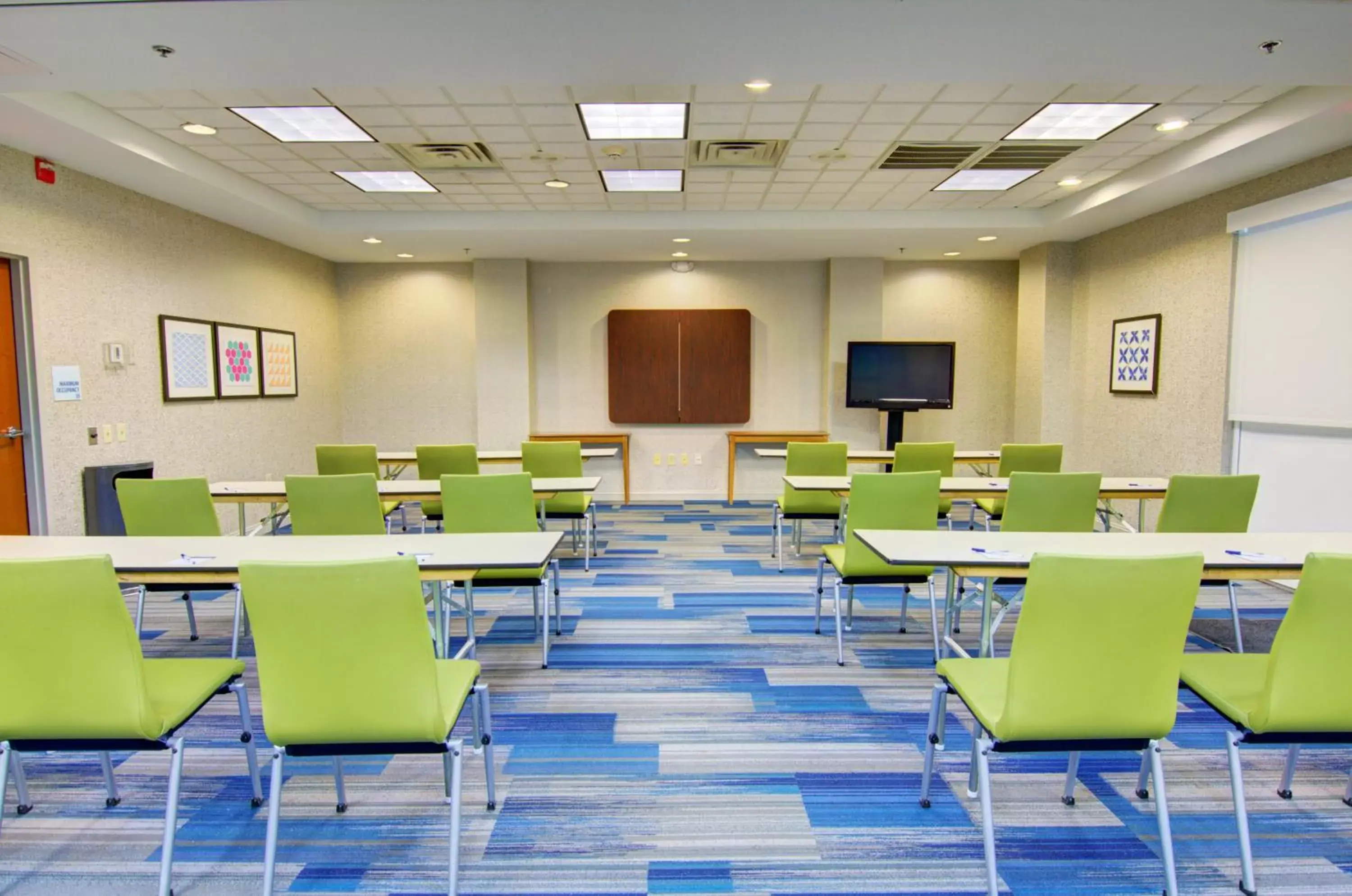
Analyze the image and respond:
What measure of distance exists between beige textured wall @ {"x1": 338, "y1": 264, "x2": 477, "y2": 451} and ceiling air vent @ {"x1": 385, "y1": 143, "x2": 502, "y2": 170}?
3.37 m

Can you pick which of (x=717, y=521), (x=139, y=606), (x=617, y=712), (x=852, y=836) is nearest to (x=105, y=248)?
(x=139, y=606)

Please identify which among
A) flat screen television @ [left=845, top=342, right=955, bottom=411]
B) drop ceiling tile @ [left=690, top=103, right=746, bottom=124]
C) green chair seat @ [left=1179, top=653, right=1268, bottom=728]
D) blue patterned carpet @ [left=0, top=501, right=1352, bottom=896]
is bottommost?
blue patterned carpet @ [left=0, top=501, right=1352, bottom=896]

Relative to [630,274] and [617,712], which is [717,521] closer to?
[630,274]

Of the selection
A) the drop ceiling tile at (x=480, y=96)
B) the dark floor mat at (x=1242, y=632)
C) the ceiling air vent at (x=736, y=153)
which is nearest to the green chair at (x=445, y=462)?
the drop ceiling tile at (x=480, y=96)

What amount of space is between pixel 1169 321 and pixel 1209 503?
308 centimetres

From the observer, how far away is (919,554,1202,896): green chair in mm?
1696

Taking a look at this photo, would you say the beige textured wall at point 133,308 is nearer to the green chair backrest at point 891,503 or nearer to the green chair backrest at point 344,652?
the green chair backrest at point 344,652

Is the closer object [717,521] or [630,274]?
[717,521]

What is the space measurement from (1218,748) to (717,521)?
4776 mm

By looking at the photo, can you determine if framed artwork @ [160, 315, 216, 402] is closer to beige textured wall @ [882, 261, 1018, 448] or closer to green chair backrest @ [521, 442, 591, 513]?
green chair backrest @ [521, 442, 591, 513]

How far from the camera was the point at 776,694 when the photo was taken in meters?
3.16

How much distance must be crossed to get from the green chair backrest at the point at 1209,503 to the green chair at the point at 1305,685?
1845 mm

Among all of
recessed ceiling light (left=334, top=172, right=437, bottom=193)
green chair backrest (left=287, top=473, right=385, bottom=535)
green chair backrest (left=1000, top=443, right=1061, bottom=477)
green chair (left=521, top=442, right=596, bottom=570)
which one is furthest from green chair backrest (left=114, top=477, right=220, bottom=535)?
green chair backrest (left=1000, top=443, right=1061, bottom=477)

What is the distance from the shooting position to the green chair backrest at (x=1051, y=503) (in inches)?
144
